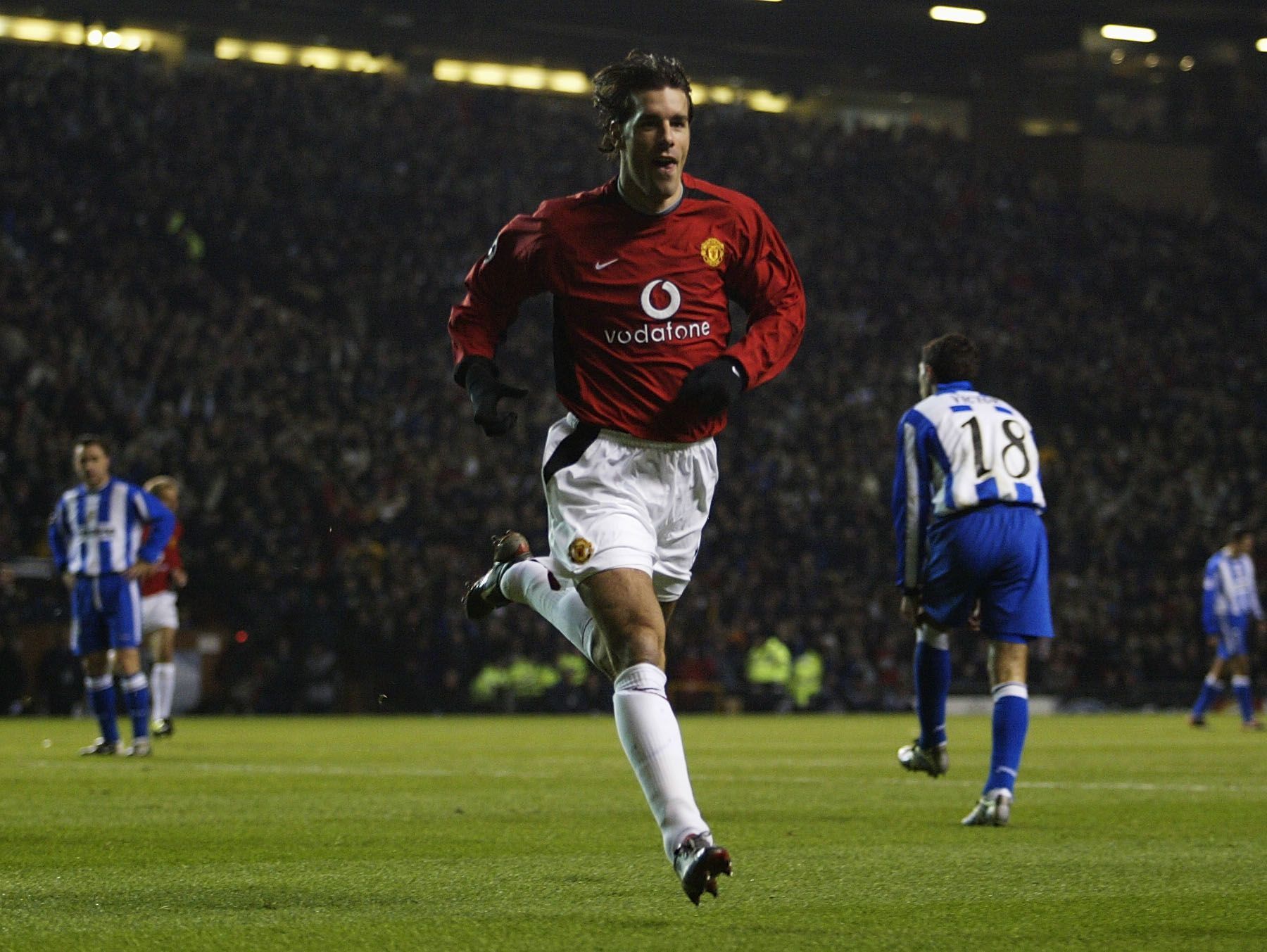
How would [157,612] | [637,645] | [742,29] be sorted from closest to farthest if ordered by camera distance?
[637,645] < [157,612] < [742,29]

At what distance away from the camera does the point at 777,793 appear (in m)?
8.96

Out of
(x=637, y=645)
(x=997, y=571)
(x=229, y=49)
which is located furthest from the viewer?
(x=229, y=49)

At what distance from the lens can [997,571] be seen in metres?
7.55

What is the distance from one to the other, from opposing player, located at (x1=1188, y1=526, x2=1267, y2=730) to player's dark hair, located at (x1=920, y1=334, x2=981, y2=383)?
1201cm

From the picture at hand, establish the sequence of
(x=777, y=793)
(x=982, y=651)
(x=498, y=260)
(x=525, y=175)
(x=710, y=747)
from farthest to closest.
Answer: (x=525, y=175), (x=982, y=651), (x=710, y=747), (x=777, y=793), (x=498, y=260)

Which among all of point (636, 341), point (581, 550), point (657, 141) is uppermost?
point (657, 141)

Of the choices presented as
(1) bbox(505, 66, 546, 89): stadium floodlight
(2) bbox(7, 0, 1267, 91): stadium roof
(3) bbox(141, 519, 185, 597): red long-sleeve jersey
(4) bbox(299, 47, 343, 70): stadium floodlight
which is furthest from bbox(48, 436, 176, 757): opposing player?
(1) bbox(505, 66, 546, 89): stadium floodlight

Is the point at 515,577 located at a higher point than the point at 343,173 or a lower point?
lower

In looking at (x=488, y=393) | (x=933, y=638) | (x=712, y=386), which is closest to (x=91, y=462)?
(x=933, y=638)

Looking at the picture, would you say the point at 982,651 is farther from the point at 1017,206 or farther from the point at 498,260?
the point at 498,260

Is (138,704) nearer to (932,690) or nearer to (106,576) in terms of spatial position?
(106,576)

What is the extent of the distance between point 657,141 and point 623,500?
945 mm

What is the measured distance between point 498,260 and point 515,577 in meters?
1.48

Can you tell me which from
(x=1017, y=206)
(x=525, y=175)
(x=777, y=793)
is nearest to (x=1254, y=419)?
(x=1017, y=206)
